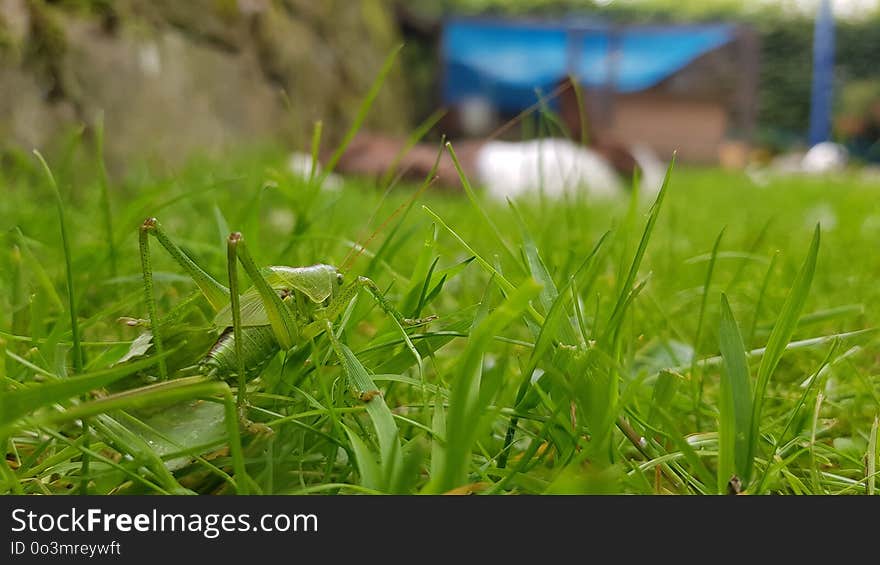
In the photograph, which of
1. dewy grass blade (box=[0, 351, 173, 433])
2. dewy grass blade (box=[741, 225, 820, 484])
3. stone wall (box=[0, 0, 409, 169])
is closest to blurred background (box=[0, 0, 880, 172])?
stone wall (box=[0, 0, 409, 169])

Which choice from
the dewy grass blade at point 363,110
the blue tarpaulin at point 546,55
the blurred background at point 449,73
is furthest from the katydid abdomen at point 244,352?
the blue tarpaulin at point 546,55

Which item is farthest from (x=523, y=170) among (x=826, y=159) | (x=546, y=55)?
(x=826, y=159)

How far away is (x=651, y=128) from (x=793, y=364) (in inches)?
225

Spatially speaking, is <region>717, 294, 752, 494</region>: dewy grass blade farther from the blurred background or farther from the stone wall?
the stone wall

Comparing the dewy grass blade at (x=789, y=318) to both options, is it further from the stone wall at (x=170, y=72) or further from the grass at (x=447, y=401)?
the stone wall at (x=170, y=72)

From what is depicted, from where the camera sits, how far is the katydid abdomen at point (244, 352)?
0.35 meters

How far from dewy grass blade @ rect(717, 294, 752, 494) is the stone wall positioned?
0.48 meters

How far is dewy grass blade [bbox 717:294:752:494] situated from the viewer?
0.32 metres

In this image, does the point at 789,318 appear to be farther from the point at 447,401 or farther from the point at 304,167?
the point at 304,167

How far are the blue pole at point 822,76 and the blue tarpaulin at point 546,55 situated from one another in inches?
93.4

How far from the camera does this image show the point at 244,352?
0.35 m
